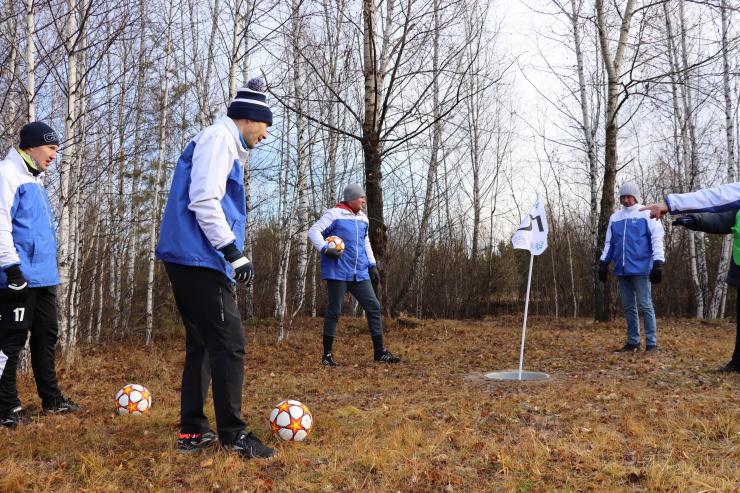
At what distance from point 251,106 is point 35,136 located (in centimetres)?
196

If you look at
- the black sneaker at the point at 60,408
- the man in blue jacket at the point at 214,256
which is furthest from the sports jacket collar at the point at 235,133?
the black sneaker at the point at 60,408

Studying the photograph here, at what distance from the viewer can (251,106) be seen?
3479 millimetres

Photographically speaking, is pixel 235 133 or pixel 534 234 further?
pixel 534 234

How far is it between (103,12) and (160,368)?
14.5 ft

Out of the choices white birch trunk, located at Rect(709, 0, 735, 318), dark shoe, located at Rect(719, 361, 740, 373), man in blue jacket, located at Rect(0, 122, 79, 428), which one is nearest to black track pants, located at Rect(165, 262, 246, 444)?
man in blue jacket, located at Rect(0, 122, 79, 428)

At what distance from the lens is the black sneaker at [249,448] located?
3.25m

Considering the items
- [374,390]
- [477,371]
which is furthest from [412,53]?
[374,390]

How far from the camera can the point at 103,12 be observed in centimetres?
698

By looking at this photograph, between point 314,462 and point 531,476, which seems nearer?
point 531,476

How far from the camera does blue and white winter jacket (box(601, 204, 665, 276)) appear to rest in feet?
23.5

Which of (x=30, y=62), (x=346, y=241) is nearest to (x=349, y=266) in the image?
(x=346, y=241)

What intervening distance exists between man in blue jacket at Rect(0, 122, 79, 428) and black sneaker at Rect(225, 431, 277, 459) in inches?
76.3

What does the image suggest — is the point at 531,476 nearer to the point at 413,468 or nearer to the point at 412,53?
the point at 413,468

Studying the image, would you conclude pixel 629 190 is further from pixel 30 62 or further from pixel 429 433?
pixel 30 62
